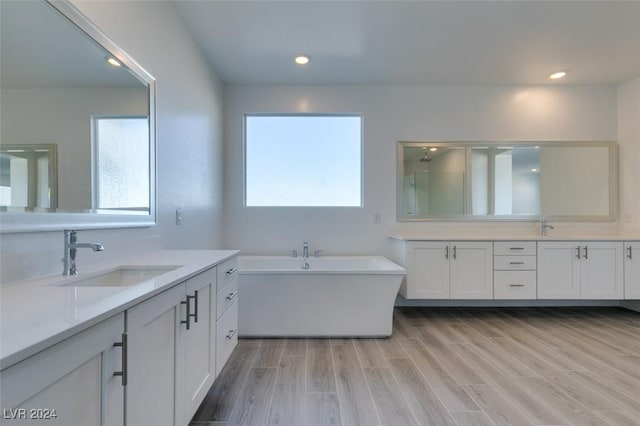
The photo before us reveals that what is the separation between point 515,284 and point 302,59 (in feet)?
10.5

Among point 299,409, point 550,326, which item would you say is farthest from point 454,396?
point 550,326

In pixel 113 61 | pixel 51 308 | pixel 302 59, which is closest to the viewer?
pixel 51 308

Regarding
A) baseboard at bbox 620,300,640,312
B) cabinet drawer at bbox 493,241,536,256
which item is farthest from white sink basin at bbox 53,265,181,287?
baseboard at bbox 620,300,640,312

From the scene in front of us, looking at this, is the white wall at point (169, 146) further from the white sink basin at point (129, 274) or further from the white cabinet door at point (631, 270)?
the white cabinet door at point (631, 270)

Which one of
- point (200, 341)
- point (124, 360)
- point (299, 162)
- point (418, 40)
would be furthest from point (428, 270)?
point (124, 360)

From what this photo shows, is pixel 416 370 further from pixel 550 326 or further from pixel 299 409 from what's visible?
pixel 550 326

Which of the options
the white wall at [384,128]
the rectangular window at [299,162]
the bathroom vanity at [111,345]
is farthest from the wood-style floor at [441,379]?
the rectangular window at [299,162]

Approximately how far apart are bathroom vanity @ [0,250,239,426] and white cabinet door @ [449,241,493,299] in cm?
246

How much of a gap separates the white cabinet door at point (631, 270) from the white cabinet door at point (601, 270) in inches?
1.8

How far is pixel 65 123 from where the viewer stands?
1199 millimetres

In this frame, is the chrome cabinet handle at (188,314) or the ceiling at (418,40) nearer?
the chrome cabinet handle at (188,314)

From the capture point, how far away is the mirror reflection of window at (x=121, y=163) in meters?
1.40

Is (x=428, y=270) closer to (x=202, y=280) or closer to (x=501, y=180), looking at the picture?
(x=501, y=180)

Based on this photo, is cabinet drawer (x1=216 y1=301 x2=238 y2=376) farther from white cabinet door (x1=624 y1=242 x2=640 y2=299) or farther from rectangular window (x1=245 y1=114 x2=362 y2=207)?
white cabinet door (x1=624 y1=242 x2=640 y2=299)
